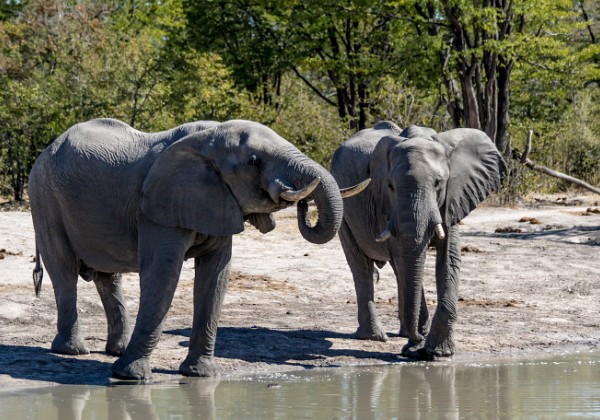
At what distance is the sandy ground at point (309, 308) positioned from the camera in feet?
30.9

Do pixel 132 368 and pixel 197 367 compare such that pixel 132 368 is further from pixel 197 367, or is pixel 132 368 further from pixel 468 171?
pixel 468 171

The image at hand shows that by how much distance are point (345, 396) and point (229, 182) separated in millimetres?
1661

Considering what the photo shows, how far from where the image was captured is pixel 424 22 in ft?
83.9

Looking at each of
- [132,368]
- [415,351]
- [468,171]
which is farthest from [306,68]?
[132,368]

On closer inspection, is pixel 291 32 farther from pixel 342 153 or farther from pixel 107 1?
pixel 342 153

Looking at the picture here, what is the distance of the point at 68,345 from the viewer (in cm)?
912

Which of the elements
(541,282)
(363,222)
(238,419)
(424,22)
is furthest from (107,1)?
(238,419)

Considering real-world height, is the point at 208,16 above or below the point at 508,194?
above

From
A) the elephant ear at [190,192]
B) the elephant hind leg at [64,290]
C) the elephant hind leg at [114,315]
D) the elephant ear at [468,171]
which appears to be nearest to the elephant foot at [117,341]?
the elephant hind leg at [114,315]

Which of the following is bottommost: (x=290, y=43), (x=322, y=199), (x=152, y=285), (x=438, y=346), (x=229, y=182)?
(x=438, y=346)

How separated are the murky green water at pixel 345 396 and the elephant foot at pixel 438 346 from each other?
25 centimetres

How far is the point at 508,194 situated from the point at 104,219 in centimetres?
1619

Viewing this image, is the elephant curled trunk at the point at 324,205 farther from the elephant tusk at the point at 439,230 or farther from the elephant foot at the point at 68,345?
the elephant foot at the point at 68,345

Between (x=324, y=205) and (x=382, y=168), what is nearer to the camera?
(x=324, y=205)
